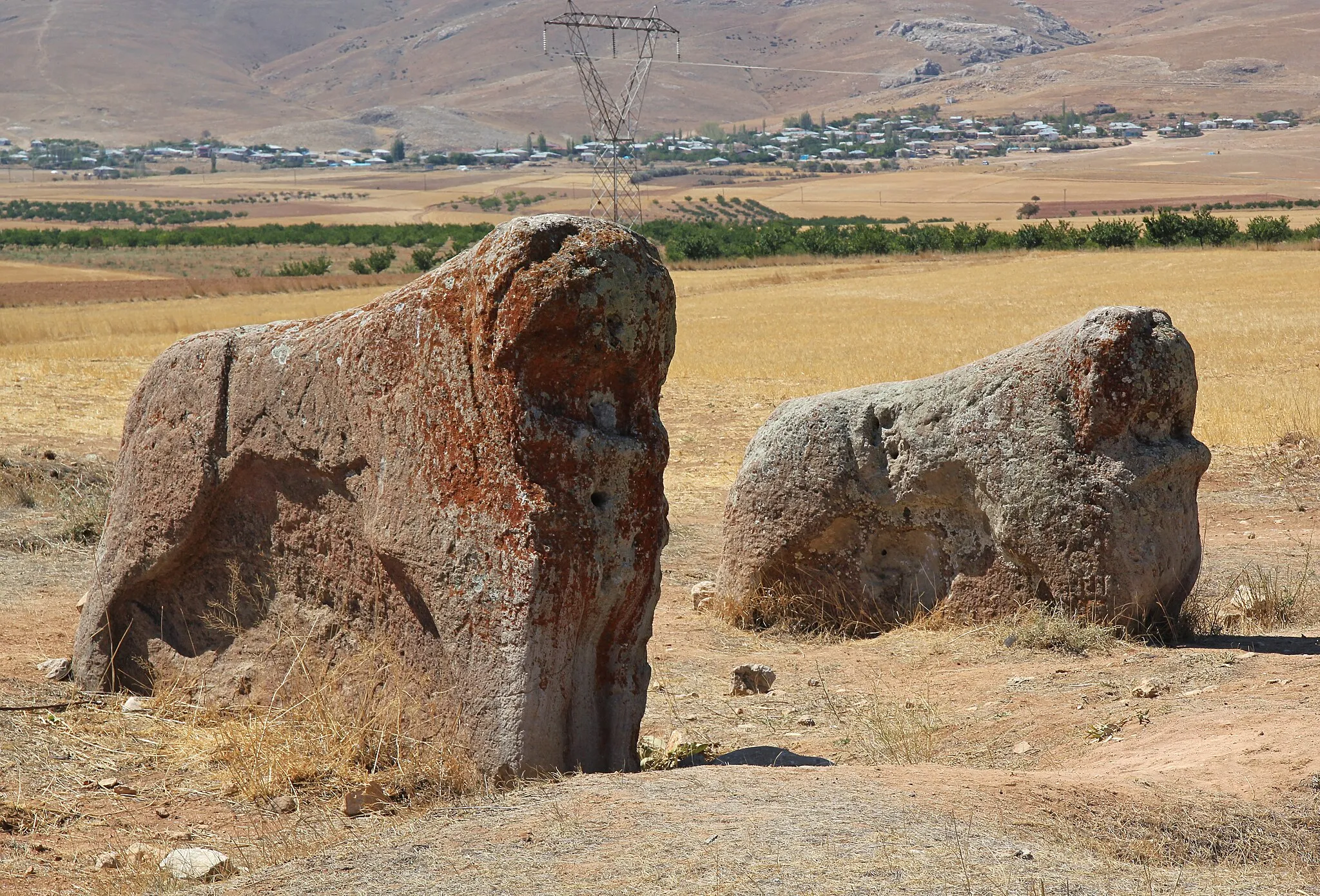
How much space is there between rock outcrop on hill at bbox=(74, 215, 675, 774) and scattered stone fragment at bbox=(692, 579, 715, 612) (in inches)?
165

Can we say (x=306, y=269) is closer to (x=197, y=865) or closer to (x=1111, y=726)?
(x=1111, y=726)

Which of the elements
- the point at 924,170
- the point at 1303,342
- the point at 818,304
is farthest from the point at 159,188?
the point at 1303,342

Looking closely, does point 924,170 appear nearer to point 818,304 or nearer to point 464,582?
point 818,304

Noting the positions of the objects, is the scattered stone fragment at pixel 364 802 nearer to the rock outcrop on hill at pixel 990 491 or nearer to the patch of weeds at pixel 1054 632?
the patch of weeds at pixel 1054 632

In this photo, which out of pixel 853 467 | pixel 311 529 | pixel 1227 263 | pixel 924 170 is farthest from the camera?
pixel 924 170

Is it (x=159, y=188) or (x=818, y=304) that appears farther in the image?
(x=159, y=188)

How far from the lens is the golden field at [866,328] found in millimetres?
21344

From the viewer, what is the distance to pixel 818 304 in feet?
136

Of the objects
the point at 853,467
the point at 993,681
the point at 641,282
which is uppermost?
the point at 641,282

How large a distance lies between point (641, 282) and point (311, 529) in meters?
2.16

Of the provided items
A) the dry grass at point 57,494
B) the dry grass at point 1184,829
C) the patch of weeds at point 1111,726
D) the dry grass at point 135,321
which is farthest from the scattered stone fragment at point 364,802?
the dry grass at point 135,321

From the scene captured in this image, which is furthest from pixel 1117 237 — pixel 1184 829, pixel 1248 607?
pixel 1184 829

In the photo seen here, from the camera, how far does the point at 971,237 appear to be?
6731 cm

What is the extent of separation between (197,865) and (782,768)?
2.45 metres
